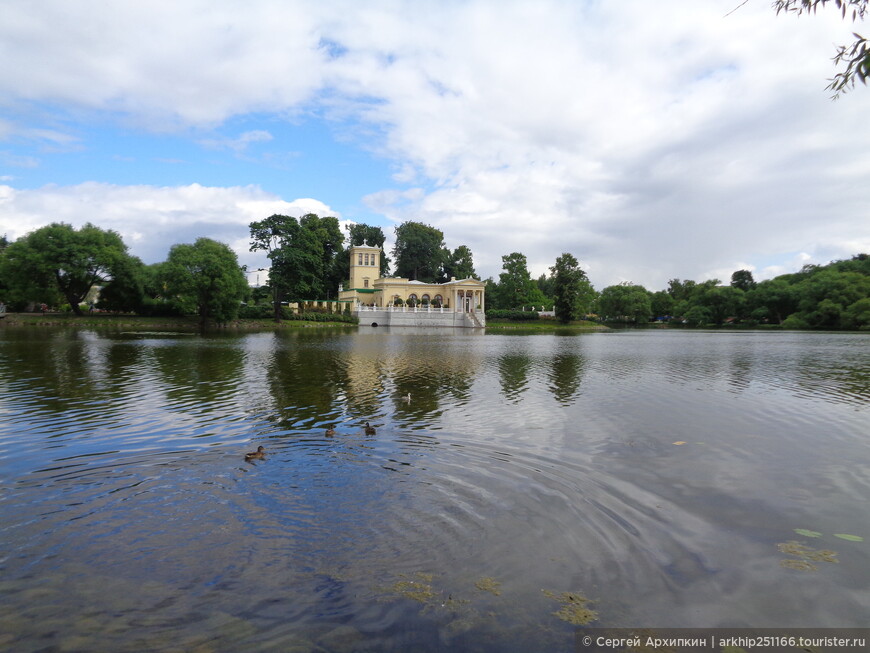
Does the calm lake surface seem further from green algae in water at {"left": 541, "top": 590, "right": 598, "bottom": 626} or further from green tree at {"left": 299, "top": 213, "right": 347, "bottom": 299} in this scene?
green tree at {"left": 299, "top": 213, "right": 347, "bottom": 299}

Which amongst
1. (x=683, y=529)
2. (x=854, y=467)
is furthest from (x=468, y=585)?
(x=854, y=467)

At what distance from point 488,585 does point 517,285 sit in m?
93.7

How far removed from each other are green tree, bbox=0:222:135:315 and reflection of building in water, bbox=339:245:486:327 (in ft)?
121

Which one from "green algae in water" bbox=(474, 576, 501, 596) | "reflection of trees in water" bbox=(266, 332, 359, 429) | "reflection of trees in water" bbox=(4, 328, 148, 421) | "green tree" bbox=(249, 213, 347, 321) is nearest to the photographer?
"green algae in water" bbox=(474, 576, 501, 596)

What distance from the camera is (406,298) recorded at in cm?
8962

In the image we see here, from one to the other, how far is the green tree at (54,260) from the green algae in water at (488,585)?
62589 mm

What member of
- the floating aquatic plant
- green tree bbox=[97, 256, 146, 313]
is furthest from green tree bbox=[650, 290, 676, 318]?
the floating aquatic plant

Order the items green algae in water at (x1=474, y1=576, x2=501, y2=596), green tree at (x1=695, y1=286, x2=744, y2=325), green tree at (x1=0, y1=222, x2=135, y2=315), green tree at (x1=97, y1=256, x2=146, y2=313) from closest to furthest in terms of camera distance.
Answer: green algae in water at (x1=474, y1=576, x2=501, y2=596), green tree at (x1=0, y1=222, x2=135, y2=315), green tree at (x1=97, y1=256, x2=146, y2=313), green tree at (x1=695, y1=286, x2=744, y2=325)

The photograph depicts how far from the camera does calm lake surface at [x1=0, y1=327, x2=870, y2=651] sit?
174 inches

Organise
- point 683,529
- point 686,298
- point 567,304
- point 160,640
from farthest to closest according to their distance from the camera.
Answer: point 686,298 < point 567,304 < point 683,529 < point 160,640

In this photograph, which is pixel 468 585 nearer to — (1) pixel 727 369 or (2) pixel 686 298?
(1) pixel 727 369

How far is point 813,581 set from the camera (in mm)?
5043

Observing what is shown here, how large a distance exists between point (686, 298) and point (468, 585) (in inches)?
5262

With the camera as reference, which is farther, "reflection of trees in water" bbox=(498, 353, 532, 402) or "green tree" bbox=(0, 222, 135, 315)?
"green tree" bbox=(0, 222, 135, 315)
